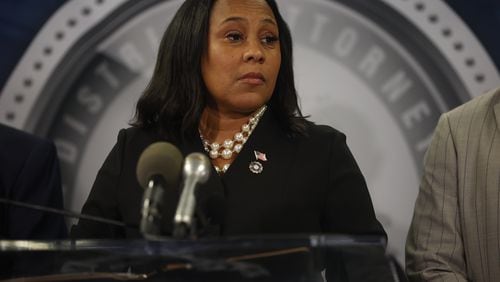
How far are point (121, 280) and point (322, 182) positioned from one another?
2.50 feet

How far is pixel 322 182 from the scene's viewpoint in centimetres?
206

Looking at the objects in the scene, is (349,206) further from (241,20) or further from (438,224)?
(241,20)

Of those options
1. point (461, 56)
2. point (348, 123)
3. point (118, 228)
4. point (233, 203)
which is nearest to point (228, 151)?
point (233, 203)

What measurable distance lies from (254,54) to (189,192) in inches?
28.5

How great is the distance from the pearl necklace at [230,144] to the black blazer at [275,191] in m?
0.02

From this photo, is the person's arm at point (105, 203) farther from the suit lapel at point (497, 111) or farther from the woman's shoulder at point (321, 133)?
the suit lapel at point (497, 111)

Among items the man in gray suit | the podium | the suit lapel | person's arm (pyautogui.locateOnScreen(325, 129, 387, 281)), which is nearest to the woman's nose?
person's arm (pyautogui.locateOnScreen(325, 129, 387, 281))

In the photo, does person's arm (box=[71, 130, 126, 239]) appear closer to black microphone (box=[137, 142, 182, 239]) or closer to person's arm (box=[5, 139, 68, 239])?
person's arm (box=[5, 139, 68, 239])

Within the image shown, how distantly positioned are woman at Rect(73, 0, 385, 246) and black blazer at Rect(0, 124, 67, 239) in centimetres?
19

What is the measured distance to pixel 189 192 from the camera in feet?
4.63

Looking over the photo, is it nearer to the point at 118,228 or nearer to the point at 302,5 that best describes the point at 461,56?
the point at 302,5

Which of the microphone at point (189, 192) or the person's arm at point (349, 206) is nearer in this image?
the microphone at point (189, 192)

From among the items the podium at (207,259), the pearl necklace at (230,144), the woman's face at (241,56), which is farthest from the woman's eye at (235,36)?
the podium at (207,259)

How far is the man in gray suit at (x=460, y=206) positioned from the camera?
2.01m
